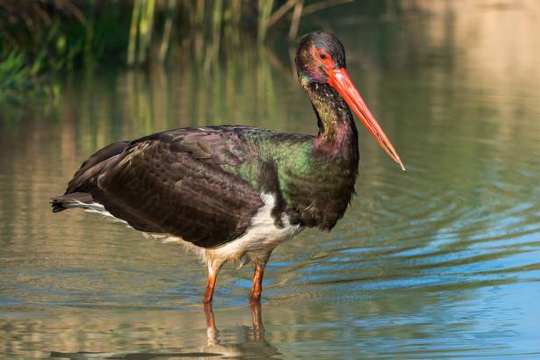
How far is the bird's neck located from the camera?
6.58 meters

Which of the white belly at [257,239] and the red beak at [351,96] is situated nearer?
the white belly at [257,239]

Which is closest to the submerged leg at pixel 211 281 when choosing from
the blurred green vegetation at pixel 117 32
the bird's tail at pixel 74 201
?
the bird's tail at pixel 74 201

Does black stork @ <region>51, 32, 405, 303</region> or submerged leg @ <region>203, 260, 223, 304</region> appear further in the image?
submerged leg @ <region>203, 260, 223, 304</region>

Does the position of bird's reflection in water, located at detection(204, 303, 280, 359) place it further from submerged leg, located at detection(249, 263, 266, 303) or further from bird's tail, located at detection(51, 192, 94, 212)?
bird's tail, located at detection(51, 192, 94, 212)

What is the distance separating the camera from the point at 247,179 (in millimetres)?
6574

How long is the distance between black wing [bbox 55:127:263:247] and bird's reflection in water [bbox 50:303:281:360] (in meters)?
0.58

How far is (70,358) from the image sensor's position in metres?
5.85

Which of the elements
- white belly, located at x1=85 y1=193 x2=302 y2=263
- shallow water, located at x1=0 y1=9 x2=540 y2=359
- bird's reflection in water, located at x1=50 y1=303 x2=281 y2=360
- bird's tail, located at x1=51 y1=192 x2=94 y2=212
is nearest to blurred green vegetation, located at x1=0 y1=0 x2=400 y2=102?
shallow water, located at x1=0 y1=9 x2=540 y2=359

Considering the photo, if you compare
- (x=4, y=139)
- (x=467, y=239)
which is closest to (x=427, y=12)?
(x=4, y=139)

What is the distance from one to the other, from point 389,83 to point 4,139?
16.6ft

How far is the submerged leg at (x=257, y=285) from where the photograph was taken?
22.4 ft

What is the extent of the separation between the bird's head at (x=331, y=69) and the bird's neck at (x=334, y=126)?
47 millimetres

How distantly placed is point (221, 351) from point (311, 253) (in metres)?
2.00

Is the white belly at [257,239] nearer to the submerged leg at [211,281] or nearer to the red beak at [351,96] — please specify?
the submerged leg at [211,281]
